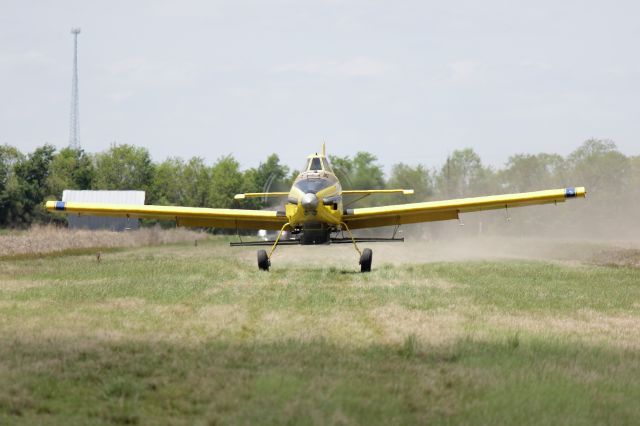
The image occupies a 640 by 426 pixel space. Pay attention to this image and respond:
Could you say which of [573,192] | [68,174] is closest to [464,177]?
[68,174]

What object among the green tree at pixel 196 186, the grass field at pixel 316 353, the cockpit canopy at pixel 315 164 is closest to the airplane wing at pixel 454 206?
the cockpit canopy at pixel 315 164

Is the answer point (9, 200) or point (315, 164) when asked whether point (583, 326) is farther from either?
point (9, 200)

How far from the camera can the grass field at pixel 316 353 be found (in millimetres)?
7156

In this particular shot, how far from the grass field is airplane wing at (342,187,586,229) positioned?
612 cm

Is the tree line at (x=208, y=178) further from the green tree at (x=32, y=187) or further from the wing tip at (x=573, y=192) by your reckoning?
the wing tip at (x=573, y=192)

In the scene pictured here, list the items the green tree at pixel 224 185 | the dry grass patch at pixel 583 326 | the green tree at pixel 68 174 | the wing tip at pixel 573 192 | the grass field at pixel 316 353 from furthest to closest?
1. the green tree at pixel 224 185
2. the green tree at pixel 68 174
3. the wing tip at pixel 573 192
4. the dry grass patch at pixel 583 326
5. the grass field at pixel 316 353

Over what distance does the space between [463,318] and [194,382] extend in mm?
6169

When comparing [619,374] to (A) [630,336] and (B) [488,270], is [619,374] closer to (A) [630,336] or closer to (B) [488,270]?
(A) [630,336]

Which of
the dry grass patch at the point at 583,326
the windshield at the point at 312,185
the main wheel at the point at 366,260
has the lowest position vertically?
the dry grass patch at the point at 583,326

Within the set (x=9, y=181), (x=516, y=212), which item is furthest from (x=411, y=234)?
(x=9, y=181)

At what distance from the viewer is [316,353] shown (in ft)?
31.1

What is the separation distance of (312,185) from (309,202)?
0.78 metres

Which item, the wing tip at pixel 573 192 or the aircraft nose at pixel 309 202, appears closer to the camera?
the aircraft nose at pixel 309 202

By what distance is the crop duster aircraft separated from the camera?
22891 millimetres
